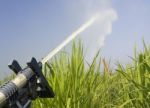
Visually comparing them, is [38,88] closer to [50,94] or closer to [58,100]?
[50,94]

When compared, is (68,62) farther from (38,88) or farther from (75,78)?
(38,88)

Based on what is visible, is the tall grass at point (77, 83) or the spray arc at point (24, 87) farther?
the tall grass at point (77, 83)

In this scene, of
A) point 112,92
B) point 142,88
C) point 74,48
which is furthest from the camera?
point 112,92

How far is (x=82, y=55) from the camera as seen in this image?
503 centimetres

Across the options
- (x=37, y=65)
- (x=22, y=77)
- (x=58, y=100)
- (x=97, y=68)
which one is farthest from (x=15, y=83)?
(x=97, y=68)

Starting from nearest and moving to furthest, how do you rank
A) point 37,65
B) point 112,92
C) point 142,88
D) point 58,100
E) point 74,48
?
1. point 37,65
2. point 142,88
3. point 58,100
4. point 74,48
5. point 112,92

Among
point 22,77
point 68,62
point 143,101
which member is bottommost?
point 143,101

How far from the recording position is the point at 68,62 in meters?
5.04

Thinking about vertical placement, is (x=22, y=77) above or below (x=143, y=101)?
above

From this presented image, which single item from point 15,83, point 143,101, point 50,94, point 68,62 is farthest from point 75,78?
point 15,83

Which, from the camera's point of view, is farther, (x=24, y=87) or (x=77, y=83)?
(x=77, y=83)

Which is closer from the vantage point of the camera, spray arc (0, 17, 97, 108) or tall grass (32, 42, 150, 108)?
spray arc (0, 17, 97, 108)

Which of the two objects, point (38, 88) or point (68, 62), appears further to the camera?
point (68, 62)

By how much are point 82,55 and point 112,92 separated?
1.06 metres
